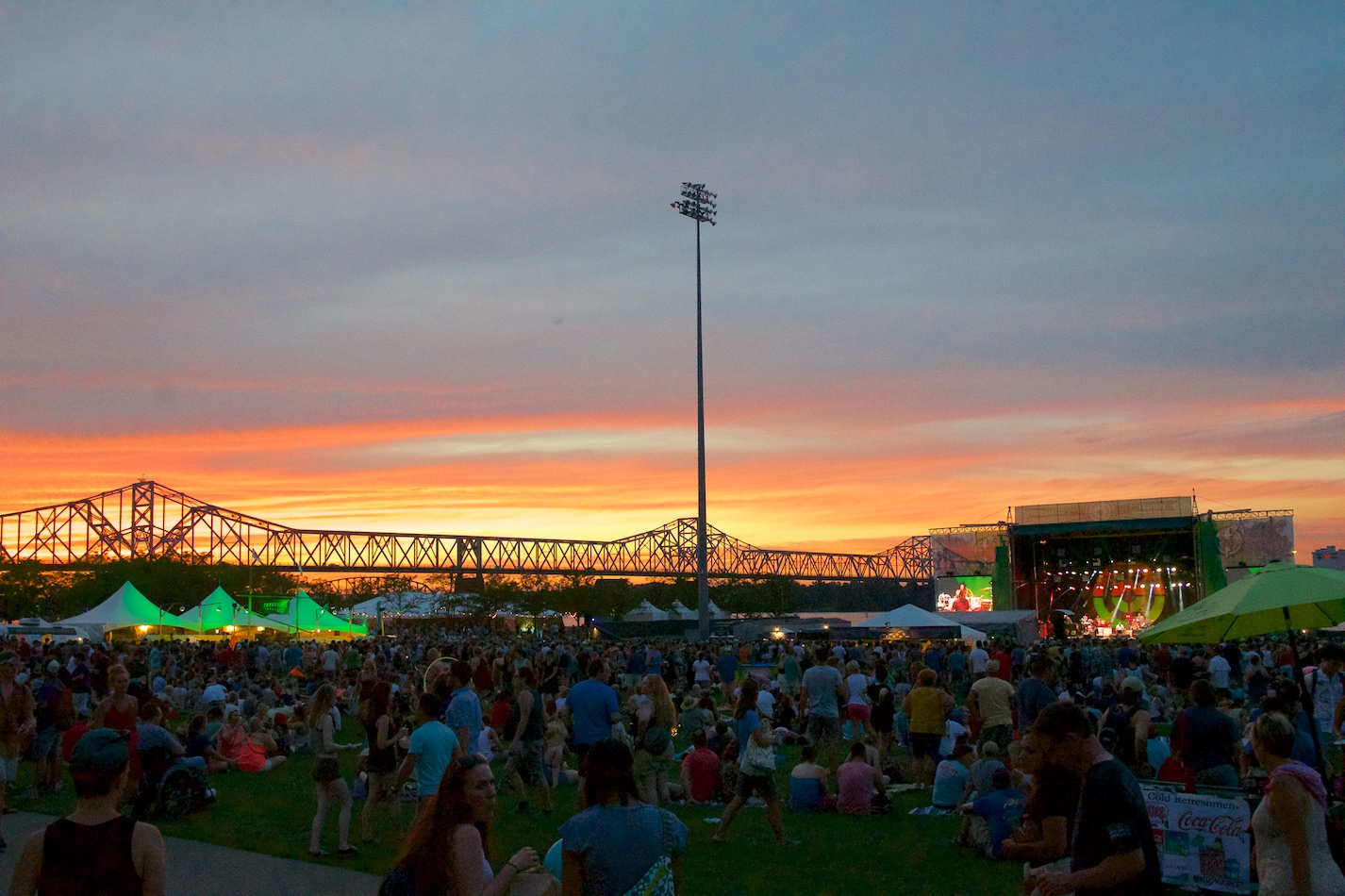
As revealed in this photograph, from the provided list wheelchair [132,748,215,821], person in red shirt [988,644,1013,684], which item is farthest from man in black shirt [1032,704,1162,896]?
person in red shirt [988,644,1013,684]

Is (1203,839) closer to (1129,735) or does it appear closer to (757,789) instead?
(1129,735)

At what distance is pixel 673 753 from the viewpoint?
13.7 meters

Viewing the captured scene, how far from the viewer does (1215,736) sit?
27.5 feet

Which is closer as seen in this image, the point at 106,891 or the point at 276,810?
the point at 106,891

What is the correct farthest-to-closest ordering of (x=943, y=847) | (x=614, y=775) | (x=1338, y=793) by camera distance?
(x=943, y=847) < (x=1338, y=793) < (x=614, y=775)

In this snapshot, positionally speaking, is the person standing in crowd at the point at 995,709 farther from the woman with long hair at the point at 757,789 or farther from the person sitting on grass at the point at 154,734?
the person sitting on grass at the point at 154,734

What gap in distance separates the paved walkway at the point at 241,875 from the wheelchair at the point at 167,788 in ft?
3.08

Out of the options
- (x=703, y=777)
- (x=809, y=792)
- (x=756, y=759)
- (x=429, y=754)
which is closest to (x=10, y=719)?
(x=429, y=754)

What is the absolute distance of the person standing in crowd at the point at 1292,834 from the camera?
4.71 m

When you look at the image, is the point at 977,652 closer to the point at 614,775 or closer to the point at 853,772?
the point at 853,772

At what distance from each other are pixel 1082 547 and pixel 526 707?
149ft

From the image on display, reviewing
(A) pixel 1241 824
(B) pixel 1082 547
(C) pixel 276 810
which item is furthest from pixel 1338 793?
(B) pixel 1082 547

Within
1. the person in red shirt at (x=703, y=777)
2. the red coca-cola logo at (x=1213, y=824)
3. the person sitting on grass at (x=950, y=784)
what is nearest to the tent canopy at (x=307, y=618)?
the person in red shirt at (x=703, y=777)

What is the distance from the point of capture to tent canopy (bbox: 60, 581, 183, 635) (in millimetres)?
36469
